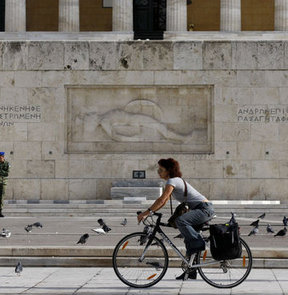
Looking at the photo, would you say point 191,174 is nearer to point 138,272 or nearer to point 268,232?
point 268,232

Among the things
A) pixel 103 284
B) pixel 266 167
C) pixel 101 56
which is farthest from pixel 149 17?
pixel 103 284

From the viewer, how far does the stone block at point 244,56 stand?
3088 cm

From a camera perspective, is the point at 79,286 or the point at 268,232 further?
the point at 268,232

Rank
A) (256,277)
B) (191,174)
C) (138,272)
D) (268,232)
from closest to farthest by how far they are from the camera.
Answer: (138,272) → (256,277) → (268,232) → (191,174)

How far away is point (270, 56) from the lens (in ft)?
101

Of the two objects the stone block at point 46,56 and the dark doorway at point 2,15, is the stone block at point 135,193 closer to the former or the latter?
the stone block at point 46,56

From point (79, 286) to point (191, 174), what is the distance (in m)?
18.4

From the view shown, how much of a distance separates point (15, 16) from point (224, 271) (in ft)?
89.5

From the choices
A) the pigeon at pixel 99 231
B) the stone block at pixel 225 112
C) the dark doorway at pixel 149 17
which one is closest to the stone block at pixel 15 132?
the stone block at pixel 225 112

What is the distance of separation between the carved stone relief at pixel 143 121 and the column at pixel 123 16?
22.4 feet

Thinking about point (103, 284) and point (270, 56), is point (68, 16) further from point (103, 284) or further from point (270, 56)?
point (103, 284)

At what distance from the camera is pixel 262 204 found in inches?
1123

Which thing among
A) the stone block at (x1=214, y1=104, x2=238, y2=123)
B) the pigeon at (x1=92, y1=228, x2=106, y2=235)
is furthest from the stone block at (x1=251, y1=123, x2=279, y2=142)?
the pigeon at (x1=92, y1=228, x2=106, y2=235)

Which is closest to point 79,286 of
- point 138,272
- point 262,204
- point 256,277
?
point 138,272
